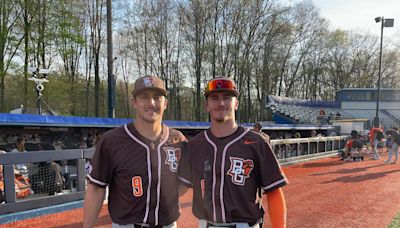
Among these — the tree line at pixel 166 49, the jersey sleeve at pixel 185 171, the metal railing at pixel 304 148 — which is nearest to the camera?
the jersey sleeve at pixel 185 171

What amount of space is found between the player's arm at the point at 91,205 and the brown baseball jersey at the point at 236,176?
0.65 m

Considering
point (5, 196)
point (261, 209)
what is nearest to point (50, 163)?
point (5, 196)

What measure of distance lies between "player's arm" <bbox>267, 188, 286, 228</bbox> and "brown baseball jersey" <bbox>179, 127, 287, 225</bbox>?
53 mm

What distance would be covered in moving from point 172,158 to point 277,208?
28.7 inches

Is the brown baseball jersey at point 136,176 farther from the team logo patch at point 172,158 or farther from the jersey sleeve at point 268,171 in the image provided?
the jersey sleeve at point 268,171

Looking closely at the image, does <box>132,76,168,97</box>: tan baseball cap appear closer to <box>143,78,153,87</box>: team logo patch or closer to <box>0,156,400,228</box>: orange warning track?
<box>143,78,153,87</box>: team logo patch

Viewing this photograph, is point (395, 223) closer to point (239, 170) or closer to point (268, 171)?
point (268, 171)

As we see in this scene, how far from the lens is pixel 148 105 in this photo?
234 cm

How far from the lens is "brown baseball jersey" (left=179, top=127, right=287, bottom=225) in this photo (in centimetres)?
222

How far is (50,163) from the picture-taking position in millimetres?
6355

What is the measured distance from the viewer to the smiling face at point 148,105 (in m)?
2.33

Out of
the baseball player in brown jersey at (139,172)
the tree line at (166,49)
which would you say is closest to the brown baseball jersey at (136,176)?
the baseball player in brown jersey at (139,172)

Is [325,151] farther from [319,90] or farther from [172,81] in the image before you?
[319,90]

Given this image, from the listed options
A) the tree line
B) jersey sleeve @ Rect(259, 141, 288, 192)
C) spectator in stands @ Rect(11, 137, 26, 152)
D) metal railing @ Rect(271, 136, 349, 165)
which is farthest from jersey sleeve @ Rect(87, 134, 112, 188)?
the tree line
